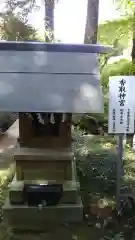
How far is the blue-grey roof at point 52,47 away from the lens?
332 centimetres

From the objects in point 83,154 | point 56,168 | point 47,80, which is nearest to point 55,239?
point 56,168

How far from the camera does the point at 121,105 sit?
3.54 meters

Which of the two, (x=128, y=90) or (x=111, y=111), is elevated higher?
(x=128, y=90)

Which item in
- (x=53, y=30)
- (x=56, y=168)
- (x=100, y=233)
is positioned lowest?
(x=100, y=233)

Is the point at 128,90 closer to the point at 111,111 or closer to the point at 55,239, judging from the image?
the point at 111,111

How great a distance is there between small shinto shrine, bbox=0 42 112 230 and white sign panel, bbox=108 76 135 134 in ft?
1.44

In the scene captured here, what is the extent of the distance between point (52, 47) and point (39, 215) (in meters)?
1.94

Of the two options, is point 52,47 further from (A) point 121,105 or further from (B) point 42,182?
(B) point 42,182

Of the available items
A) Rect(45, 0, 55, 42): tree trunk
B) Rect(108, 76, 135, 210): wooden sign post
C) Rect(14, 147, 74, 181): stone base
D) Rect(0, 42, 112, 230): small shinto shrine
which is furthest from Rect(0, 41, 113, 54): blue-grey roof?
Rect(45, 0, 55, 42): tree trunk

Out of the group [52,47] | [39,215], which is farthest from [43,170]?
[52,47]

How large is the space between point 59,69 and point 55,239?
5.97ft

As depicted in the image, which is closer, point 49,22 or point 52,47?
point 52,47

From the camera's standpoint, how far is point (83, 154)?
604 cm

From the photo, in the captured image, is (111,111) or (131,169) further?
(131,169)
